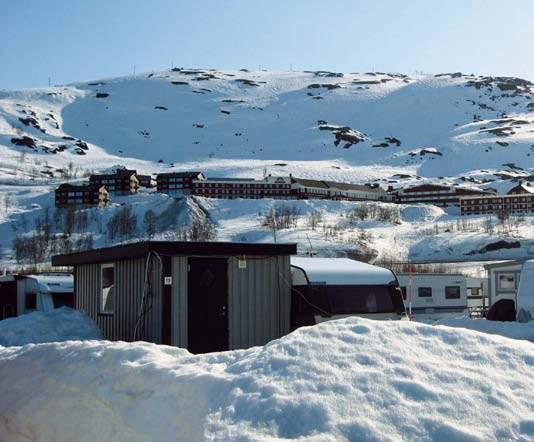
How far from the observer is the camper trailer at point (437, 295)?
25.7m

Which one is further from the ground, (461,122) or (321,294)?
(461,122)

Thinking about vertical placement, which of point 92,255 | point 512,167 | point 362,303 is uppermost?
point 512,167

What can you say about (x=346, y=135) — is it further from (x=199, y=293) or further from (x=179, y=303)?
(x=179, y=303)

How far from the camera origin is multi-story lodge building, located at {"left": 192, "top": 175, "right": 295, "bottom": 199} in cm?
11625

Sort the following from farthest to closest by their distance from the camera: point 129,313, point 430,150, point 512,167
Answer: point 430,150 < point 512,167 < point 129,313

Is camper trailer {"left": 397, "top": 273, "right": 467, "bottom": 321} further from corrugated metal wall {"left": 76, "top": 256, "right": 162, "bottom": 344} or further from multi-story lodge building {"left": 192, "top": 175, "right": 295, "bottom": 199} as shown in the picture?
multi-story lodge building {"left": 192, "top": 175, "right": 295, "bottom": 199}

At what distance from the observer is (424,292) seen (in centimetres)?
2588

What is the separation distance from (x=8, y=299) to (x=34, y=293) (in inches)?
69.4

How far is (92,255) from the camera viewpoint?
1450 centimetres

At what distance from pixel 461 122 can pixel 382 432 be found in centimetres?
19485

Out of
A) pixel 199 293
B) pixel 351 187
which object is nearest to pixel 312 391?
pixel 199 293

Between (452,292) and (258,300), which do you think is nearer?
(258,300)

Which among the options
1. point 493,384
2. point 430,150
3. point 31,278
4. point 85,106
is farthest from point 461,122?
point 493,384

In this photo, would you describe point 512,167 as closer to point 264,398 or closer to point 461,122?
point 461,122
